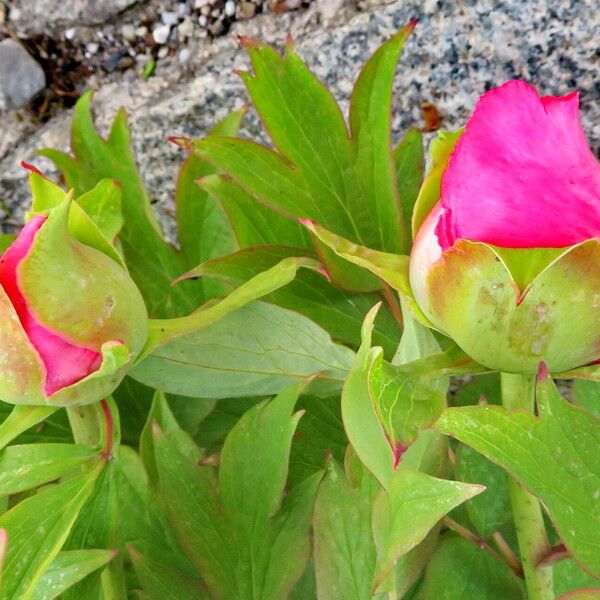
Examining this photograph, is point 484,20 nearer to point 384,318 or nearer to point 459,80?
point 459,80

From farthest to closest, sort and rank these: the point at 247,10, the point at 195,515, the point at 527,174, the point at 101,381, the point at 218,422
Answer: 1. the point at 247,10
2. the point at 218,422
3. the point at 195,515
4. the point at 101,381
5. the point at 527,174

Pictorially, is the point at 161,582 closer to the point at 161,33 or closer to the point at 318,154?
the point at 318,154

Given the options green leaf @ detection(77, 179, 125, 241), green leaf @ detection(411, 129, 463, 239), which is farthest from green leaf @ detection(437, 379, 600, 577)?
green leaf @ detection(77, 179, 125, 241)

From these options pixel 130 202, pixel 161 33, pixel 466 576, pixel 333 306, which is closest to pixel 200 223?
pixel 130 202

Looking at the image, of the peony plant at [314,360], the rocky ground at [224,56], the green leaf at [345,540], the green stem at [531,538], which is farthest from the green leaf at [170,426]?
the rocky ground at [224,56]

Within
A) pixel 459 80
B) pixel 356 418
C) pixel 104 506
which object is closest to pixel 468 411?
pixel 356 418

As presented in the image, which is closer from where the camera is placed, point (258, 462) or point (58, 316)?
point (58, 316)

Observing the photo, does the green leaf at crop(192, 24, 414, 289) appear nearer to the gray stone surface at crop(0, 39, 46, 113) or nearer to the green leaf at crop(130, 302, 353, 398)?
the green leaf at crop(130, 302, 353, 398)
